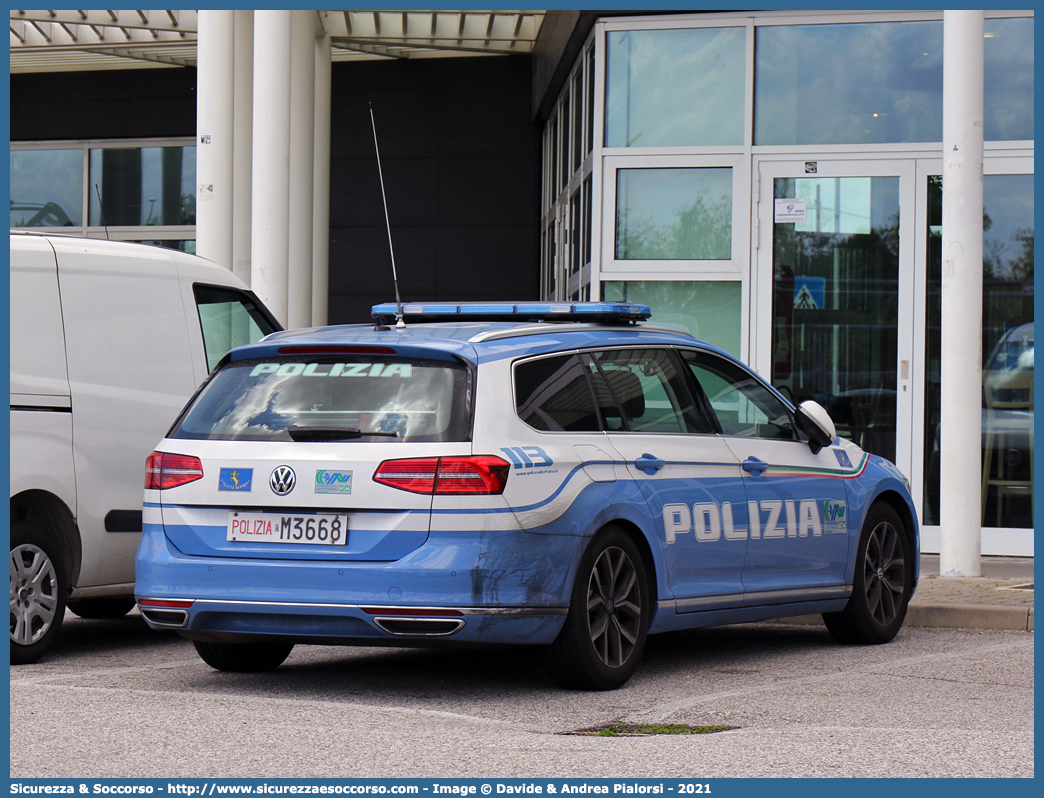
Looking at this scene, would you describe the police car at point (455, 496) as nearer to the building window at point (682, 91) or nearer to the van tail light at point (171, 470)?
the van tail light at point (171, 470)

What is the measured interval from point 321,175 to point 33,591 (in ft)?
38.7

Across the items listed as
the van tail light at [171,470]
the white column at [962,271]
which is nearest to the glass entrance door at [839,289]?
the white column at [962,271]

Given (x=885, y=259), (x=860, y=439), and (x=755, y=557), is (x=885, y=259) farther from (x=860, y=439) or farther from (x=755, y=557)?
(x=755, y=557)

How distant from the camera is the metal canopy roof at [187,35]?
742 inches

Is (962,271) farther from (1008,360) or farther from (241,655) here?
(241,655)

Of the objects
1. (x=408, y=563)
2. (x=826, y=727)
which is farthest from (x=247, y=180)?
(x=826, y=727)

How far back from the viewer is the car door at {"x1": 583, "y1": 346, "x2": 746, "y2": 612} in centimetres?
671

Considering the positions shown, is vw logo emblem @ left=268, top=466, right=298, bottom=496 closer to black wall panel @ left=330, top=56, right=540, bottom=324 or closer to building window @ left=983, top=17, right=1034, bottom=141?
building window @ left=983, top=17, right=1034, bottom=141

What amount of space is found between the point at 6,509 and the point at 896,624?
479cm

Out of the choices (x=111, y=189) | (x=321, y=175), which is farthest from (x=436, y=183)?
(x=111, y=189)

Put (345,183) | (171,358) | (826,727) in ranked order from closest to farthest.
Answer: (826,727)
(171,358)
(345,183)

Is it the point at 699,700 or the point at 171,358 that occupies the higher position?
the point at 171,358

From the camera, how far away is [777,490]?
7512 millimetres

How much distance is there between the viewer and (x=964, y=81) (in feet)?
32.8
